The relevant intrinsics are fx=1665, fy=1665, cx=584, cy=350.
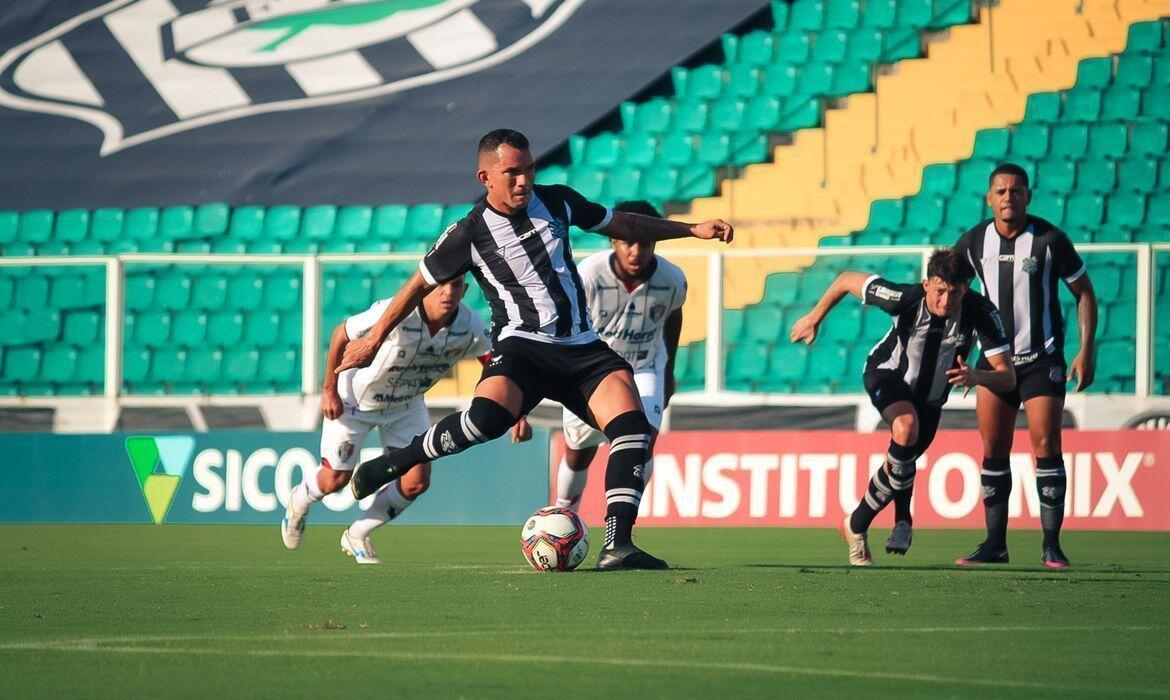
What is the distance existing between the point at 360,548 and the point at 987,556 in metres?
3.28

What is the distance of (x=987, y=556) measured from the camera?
8547mm

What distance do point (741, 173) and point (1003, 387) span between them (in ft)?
32.2

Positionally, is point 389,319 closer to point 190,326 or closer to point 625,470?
point 625,470

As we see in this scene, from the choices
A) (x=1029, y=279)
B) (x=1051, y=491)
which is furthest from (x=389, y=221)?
(x=1051, y=491)

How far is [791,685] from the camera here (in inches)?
165

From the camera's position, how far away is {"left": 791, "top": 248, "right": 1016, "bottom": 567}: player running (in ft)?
27.2

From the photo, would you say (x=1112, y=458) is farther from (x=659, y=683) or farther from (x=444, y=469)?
(x=659, y=683)

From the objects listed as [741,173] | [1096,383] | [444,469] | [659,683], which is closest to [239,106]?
[741,173]

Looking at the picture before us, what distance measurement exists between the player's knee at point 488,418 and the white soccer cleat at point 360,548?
1869 mm

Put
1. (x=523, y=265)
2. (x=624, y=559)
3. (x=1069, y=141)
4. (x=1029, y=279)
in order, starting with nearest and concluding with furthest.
Result: (x=523, y=265) < (x=624, y=559) < (x=1029, y=279) < (x=1069, y=141)

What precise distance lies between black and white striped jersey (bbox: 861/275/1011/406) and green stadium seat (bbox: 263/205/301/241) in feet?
35.8

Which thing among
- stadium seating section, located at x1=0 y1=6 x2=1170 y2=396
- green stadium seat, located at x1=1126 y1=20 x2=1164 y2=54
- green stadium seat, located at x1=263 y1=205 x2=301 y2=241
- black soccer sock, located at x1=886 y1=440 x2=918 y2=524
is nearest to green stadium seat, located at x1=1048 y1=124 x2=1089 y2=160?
stadium seating section, located at x1=0 y1=6 x2=1170 y2=396

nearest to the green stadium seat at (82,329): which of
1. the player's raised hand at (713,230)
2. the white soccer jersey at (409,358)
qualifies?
the white soccer jersey at (409,358)

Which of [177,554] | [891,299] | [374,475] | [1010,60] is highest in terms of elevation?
[1010,60]
